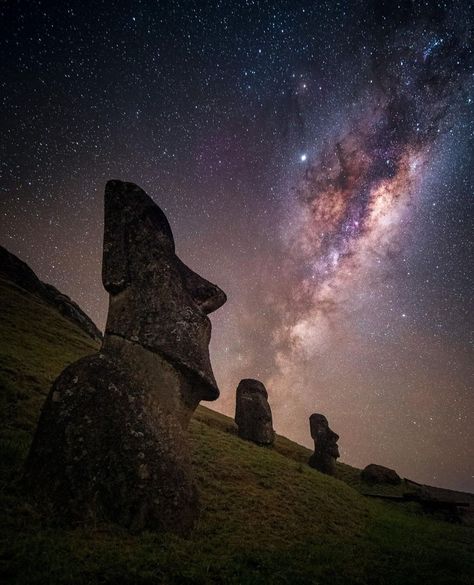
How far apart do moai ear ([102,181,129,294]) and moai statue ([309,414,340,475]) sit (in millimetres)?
29496

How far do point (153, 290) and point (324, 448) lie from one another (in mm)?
29885

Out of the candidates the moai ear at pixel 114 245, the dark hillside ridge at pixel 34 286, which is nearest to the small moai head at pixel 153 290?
the moai ear at pixel 114 245

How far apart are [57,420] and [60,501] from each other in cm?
168

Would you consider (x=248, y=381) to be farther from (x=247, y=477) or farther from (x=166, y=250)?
(x=166, y=250)

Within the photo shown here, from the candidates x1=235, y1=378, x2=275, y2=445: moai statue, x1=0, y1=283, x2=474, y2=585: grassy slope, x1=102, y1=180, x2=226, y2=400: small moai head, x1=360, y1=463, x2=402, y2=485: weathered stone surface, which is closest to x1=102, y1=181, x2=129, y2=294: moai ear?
x1=102, y1=180, x2=226, y2=400: small moai head

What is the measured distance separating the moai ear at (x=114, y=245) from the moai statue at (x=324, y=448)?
29.5 meters

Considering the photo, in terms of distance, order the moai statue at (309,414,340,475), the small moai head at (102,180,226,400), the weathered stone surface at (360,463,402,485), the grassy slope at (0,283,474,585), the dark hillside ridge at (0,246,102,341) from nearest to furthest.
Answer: the grassy slope at (0,283,474,585)
the small moai head at (102,180,226,400)
the moai statue at (309,414,340,475)
the weathered stone surface at (360,463,402,485)
the dark hillside ridge at (0,246,102,341)

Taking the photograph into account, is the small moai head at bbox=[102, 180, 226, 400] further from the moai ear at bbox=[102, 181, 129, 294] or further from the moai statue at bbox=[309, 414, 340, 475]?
the moai statue at bbox=[309, 414, 340, 475]

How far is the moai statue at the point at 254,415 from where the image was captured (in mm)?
30438

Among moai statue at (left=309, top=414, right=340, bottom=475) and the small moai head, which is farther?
moai statue at (left=309, top=414, right=340, bottom=475)

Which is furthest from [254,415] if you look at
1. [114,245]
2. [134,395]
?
[134,395]

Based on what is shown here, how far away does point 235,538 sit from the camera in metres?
8.35

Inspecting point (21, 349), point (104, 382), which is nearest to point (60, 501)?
point (104, 382)

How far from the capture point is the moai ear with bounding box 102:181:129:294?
36.2 feet
